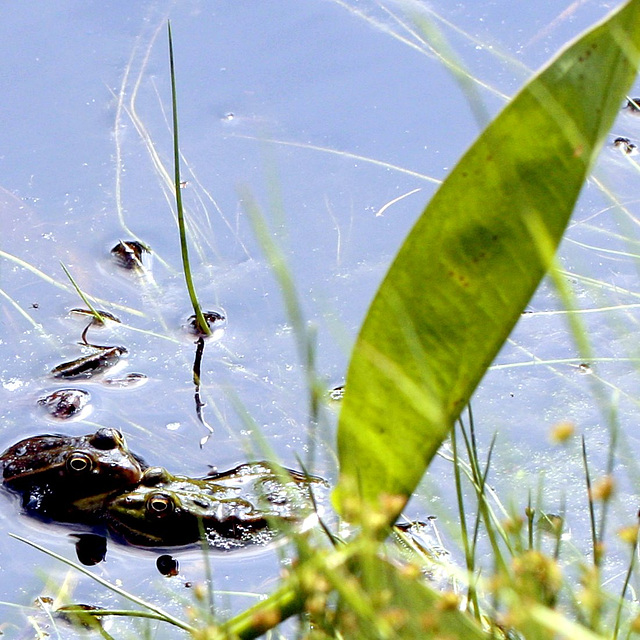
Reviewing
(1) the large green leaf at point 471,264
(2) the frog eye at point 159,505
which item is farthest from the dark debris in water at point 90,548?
(1) the large green leaf at point 471,264

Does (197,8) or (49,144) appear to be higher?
(197,8)

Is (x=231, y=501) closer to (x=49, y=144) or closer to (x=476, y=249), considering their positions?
(x=476, y=249)

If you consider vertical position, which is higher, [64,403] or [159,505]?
[64,403]

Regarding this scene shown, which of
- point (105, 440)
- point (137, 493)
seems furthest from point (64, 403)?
point (137, 493)

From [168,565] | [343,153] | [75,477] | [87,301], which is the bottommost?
[168,565]

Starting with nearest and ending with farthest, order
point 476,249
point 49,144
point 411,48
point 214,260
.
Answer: point 476,249 → point 214,260 → point 49,144 → point 411,48

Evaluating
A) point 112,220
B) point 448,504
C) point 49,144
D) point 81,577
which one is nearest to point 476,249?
point 448,504

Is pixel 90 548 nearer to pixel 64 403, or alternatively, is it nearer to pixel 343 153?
pixel 64 403

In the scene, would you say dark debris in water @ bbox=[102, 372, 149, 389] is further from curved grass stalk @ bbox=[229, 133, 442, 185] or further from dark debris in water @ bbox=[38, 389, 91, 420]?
curved grass stalk @ bbox=[229, 133, 442, 185]
